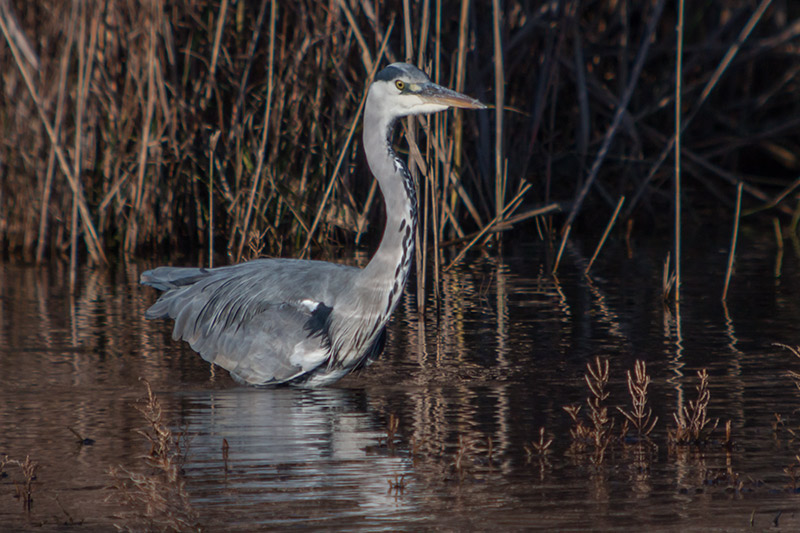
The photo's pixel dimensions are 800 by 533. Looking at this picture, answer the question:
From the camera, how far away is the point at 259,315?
19.4ft

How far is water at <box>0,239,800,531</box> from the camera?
3855 millimetres

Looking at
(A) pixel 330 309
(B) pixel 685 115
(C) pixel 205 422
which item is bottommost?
(C) pixel 205 422

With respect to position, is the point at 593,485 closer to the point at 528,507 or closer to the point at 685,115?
the point at 528,507

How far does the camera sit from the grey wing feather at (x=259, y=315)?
18.7 feet

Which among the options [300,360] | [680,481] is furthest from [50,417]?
[680,481]

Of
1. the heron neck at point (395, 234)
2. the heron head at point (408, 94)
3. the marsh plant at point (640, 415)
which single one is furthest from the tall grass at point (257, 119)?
the marsh plant at point (640, 415)

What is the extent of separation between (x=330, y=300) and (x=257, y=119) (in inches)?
157

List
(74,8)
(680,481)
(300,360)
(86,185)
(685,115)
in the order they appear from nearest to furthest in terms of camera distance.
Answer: (680,481) < (300,360) < (74,8) < (86,185) < (685,115)

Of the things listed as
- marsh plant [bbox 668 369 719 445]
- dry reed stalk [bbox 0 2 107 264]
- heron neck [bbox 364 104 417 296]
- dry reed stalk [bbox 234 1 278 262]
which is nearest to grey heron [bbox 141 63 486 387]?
heron neck [bbox 364 104 417 296]

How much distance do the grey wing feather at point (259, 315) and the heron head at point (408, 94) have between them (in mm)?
868

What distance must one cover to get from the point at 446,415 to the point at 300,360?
2.84ft

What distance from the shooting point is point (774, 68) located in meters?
13.5

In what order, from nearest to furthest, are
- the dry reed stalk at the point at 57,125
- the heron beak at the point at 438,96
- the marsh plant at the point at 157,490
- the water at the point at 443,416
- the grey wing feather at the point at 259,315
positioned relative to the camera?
the marsh plant at the point at 157,490, the water at the point at 443,416, the grey wing feather at the point at 259,315, the heron beak at the point at 438,96, the dry reed stalk at the point at 57,125

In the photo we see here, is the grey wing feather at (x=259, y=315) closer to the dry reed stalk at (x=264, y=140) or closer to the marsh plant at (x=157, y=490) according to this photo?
the marsh plant at (x=157, y=490)
